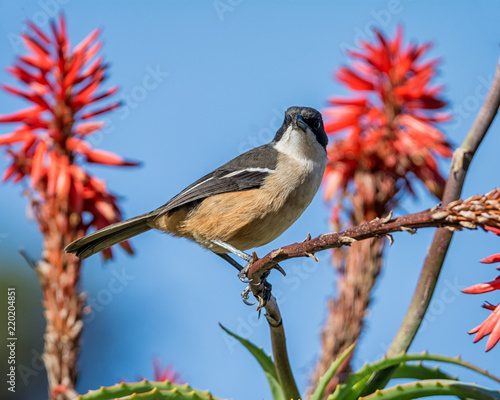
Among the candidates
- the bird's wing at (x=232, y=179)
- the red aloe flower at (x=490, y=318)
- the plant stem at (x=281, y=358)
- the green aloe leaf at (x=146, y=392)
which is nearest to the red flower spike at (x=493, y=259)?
the red aloe flower at (x=490, y=318)

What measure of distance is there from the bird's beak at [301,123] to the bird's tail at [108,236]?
110 cm

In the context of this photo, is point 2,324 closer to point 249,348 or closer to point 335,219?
point 335,219

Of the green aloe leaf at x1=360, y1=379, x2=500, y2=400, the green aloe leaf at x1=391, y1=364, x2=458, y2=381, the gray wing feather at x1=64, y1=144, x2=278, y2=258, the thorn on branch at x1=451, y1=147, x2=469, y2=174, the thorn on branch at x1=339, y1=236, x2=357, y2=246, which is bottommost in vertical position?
the green aloe leaf at x1=360, y1=379, x2=500, y2=400

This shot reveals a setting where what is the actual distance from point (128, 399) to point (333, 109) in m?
2.71

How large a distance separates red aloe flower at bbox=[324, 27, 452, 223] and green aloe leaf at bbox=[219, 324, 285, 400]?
155 centimetres

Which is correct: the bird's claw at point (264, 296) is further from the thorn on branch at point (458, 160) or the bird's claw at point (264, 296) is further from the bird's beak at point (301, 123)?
the bird's beak at point (301, 123)

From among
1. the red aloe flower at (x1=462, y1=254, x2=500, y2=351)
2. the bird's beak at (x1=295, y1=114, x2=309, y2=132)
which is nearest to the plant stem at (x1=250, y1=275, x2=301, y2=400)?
the red aloe flower at (x1=462, y1=254, x2=500, y2=351)

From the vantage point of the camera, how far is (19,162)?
11.4 feet

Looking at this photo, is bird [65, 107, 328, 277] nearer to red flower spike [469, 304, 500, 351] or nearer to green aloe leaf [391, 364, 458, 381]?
green aloe leaf [391, 364, 458, 381]

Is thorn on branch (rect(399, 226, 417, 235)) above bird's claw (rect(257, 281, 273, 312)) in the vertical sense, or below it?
below

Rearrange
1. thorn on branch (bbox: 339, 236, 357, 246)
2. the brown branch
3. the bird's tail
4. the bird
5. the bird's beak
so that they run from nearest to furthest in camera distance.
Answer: the brown branch, thorn on branch (bbox: 339, 236, 357, 246), the bird's tail, the bird, the bird's beak

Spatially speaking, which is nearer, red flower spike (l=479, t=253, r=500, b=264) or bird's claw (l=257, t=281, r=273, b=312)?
red flower spike (l=479, t=253, r=500, b=264)

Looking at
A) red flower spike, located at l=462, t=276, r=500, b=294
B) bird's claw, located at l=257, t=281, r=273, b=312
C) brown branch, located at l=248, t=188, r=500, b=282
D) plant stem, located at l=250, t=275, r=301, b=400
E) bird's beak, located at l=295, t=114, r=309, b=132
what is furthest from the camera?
bird's beak, located at l=295, t=114, r=309, b=132

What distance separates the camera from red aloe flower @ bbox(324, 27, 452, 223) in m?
3.88
